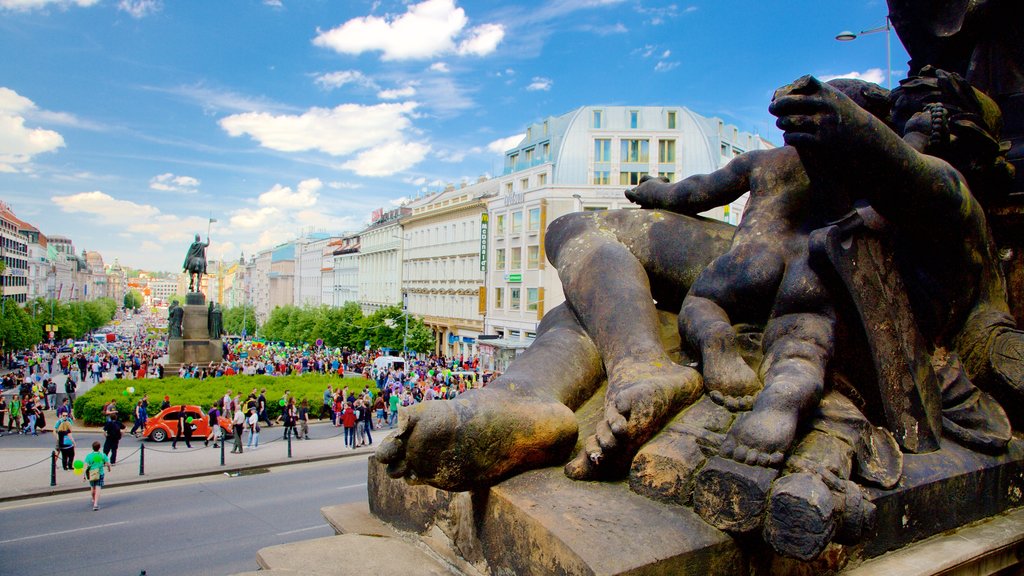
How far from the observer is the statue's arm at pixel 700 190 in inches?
148

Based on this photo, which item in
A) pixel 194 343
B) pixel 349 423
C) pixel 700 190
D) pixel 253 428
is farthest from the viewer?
pixel 194 343

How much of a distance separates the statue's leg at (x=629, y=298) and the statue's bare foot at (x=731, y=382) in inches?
2.8

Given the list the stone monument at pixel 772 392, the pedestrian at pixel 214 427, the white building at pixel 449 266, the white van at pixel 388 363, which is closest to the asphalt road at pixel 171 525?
the pedestrian at pixel 214 427

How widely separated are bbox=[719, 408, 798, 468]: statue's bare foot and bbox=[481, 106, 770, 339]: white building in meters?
38.6

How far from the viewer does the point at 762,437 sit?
2.39 metres

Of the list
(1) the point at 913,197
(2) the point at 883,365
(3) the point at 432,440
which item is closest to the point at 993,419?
(2) the point at 883,365

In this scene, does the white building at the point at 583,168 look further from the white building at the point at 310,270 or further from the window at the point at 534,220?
the white building at the point at 310,270

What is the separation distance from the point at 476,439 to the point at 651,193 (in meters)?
2.15

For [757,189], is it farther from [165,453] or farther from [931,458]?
[165,453]

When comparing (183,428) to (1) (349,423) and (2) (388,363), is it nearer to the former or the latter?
(1) (349,423)

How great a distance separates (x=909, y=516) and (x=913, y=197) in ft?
3.98

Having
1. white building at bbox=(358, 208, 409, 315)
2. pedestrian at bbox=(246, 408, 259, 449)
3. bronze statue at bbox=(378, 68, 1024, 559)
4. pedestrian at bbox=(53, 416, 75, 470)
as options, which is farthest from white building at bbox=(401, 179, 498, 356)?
bronze statue at bbox=(378, 68, 1024, 559)

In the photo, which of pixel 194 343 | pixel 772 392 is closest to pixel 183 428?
pixel 194 343

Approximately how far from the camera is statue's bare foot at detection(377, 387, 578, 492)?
2.38m
